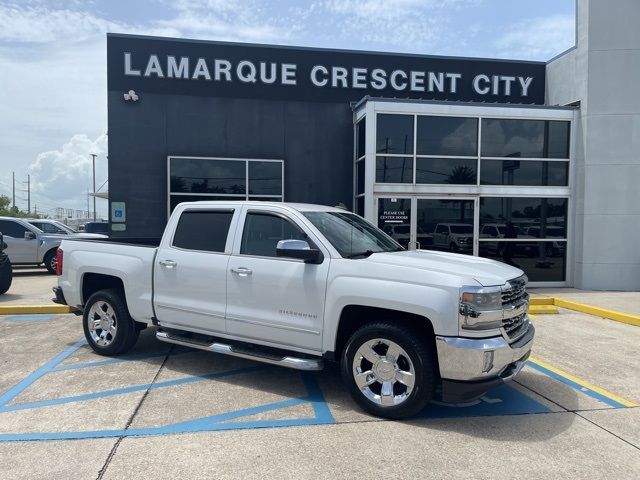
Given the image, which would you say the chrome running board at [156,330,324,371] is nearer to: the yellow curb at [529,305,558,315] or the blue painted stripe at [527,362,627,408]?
the blue painted stripe at [527,362,627,408]

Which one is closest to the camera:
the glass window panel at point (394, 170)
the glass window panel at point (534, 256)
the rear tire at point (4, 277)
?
the rear tire at point (4, 277)

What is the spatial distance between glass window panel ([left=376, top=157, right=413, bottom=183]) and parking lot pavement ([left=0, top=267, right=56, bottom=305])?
24.5ft

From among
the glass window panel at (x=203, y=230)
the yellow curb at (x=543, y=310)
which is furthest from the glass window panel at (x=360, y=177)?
the glass window panel at (x=203, y=230)

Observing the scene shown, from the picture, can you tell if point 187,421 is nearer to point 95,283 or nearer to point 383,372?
point 383,372

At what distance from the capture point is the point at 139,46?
41.5 feet

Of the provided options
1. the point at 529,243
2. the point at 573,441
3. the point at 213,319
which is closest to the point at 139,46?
the point at 213,319

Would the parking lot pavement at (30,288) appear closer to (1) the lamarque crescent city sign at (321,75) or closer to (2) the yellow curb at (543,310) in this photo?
(1) the lamarque crescent city sign at (321,75)

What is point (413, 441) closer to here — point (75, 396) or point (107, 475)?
point (107, 475)

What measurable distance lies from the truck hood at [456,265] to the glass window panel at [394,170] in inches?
268

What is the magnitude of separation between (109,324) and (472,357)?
14.2 feet

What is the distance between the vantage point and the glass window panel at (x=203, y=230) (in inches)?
214

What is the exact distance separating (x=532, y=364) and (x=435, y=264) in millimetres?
2521

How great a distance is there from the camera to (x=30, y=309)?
8734mm

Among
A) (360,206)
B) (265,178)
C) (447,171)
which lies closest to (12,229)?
(265,178)
